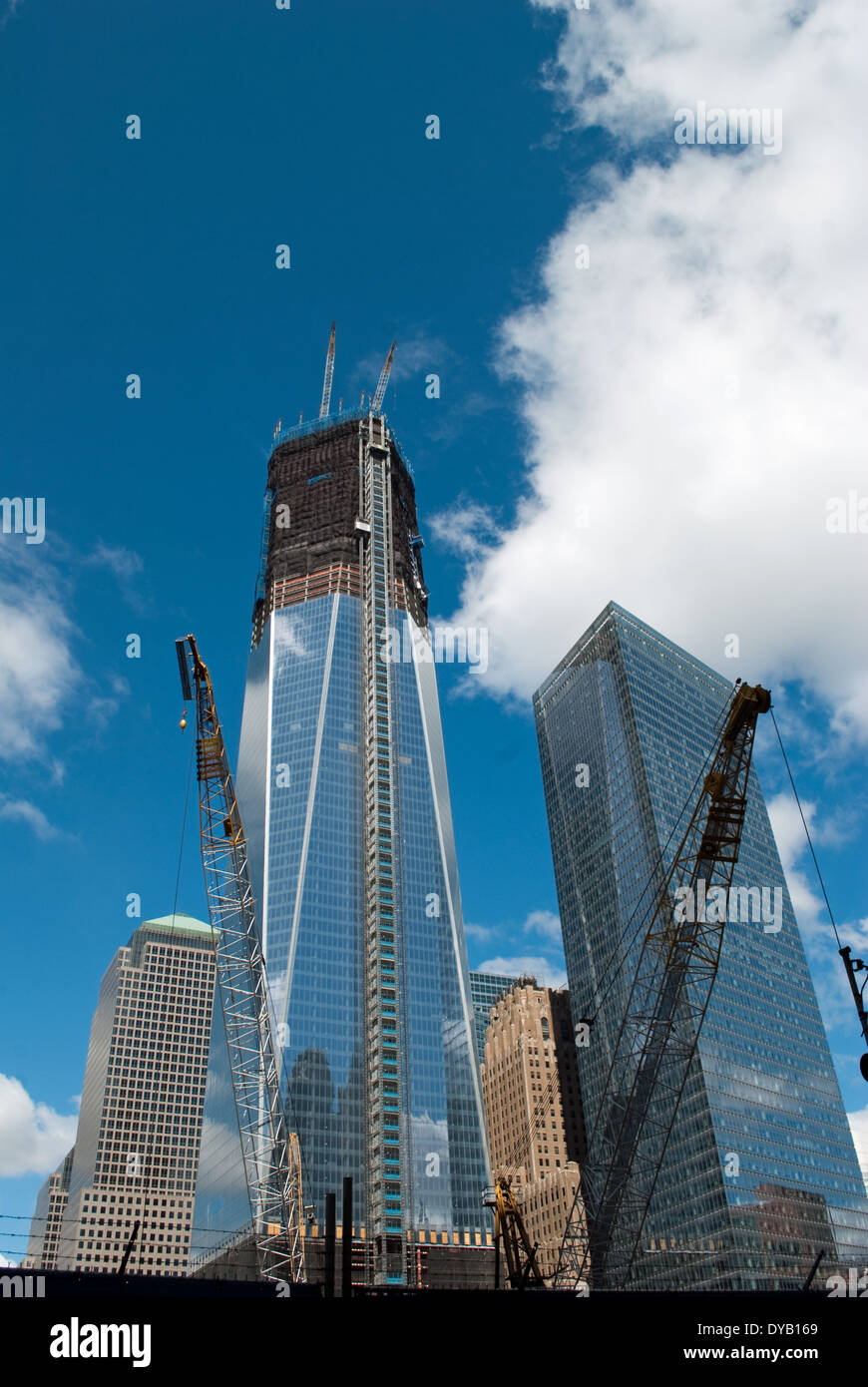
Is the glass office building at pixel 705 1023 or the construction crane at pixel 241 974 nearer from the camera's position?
the construction crane at pixel 241 974

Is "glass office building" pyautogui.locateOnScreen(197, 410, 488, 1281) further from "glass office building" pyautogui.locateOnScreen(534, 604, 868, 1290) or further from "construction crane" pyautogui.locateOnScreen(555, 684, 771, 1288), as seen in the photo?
"construction crane" pyautogui.locateOnScreen(555, 684, 771, 1288)

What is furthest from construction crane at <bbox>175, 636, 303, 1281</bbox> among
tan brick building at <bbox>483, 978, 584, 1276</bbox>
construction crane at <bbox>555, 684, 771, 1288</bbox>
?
tan brick building at <bbox>483, 978, 584, 1276</bbox>

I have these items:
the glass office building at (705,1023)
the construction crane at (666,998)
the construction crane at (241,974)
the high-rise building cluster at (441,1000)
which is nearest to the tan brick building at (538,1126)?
the high-rise building cluster at (441,1000)

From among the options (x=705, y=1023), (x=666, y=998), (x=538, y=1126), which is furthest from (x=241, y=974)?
(x=538, y=1126)

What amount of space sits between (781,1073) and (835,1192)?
17.4 metres

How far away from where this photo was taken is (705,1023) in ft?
508

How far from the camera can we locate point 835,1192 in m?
160

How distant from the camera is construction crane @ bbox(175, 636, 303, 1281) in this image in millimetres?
94188

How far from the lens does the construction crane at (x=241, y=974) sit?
309 ft

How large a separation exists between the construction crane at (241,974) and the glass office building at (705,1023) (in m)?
46.6

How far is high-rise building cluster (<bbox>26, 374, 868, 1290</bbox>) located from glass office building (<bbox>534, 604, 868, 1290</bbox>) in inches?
17.7

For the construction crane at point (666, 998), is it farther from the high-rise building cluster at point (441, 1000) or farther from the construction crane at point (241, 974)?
the high-rise building cluster at point (441, 1000)

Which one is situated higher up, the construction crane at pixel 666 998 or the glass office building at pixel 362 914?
the glass office building at pixel 362 914
